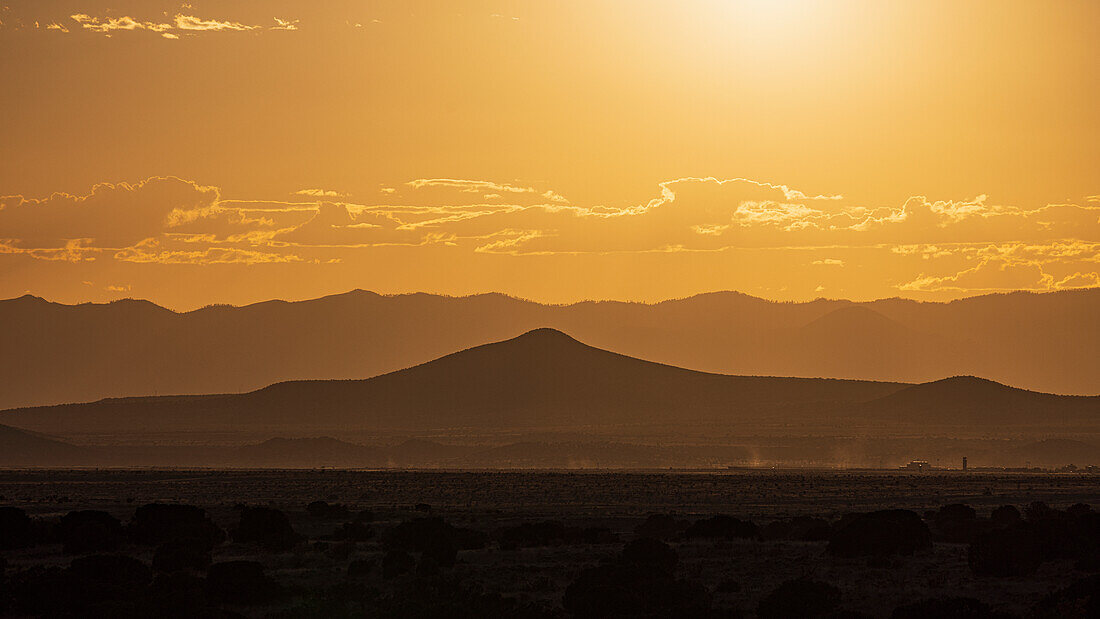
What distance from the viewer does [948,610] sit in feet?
104

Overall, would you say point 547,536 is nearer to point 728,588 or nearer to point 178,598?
point 728,588

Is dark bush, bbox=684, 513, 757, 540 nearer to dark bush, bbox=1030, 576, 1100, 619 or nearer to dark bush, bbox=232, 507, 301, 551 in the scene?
dark bush, bbox=232, 507, 301, 551

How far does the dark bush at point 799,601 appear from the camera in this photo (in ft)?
110

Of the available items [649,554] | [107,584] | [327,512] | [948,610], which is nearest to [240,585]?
[107,584]

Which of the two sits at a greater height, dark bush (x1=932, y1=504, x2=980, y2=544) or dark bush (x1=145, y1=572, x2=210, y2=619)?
dark bush (x1=932, y1=504, x2=980, y2=544)

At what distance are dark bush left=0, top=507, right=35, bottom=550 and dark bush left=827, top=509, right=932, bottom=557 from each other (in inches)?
1109

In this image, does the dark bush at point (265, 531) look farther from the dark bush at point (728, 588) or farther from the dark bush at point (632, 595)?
the dark bush at point (728, 588)

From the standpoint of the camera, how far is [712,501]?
249ft

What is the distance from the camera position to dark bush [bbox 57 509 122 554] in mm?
48531

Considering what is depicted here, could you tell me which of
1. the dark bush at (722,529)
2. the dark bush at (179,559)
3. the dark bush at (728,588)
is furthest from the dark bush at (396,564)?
the dark bush at (722,529)

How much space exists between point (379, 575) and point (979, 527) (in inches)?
899

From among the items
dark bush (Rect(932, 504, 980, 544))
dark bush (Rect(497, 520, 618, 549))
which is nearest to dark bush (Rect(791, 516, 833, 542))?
dark bush (Rect(932, 504, 980, 544))

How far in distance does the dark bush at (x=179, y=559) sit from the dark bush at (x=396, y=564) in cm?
578

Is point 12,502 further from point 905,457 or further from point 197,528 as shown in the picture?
point 905,457
